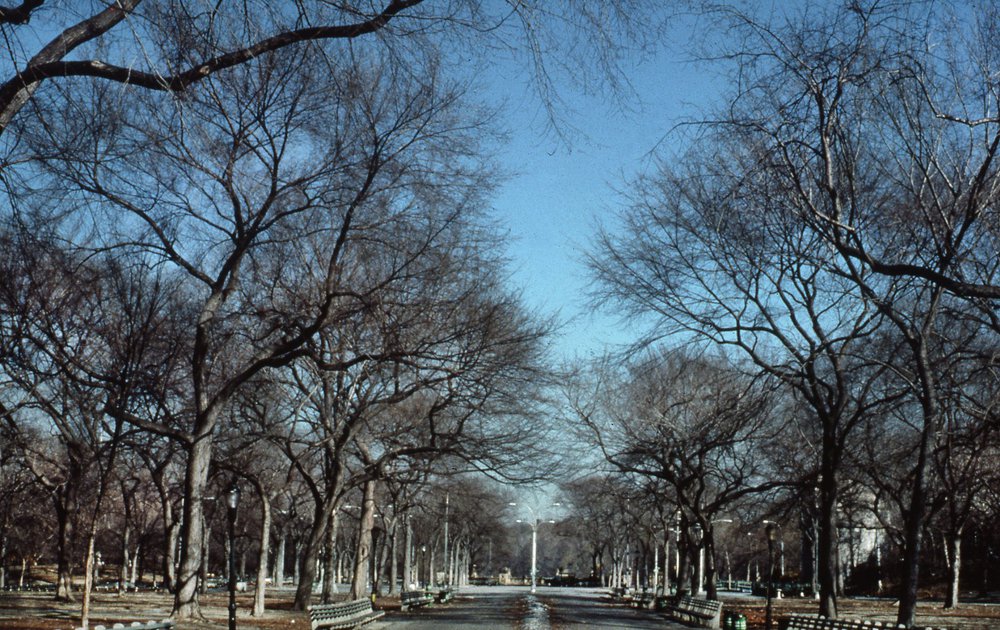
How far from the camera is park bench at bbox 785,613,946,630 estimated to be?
21391 millimetres

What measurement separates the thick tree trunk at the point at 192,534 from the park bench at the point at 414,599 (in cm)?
2302

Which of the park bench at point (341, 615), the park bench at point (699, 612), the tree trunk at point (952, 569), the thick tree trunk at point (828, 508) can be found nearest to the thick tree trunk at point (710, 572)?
the park bench at point (699, 612)

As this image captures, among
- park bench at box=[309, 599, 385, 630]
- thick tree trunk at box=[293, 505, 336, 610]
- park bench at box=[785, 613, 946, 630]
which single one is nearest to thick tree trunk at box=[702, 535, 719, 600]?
park bench at box=[309, 599, 385, 630]

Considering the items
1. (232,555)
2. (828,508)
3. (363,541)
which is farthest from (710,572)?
(232,555)

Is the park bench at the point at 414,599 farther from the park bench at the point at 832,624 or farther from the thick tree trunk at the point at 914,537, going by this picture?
the thick tree trunk at the point at 914,537

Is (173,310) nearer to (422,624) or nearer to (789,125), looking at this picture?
Result: (422,624)

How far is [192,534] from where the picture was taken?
80.8 ft

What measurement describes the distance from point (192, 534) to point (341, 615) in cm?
653

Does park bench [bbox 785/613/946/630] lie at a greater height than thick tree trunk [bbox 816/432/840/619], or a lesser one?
lesser

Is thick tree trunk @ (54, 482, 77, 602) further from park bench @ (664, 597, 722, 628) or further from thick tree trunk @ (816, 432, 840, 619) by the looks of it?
thick tree trunk @ (816, 432, 840, 619)

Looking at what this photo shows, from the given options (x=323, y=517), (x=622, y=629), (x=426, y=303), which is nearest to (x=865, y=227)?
(x=426, y=303)

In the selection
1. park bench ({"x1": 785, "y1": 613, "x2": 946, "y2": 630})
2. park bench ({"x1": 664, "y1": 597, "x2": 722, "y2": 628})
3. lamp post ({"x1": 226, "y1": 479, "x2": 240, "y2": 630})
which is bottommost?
park bench ({"x1": 664, "y1": 597, "x2": 722, "y2": 628})

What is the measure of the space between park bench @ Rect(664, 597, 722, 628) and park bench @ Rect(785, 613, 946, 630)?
8.71m

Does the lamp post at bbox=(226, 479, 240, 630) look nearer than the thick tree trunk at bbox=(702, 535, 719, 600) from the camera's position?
Yes
